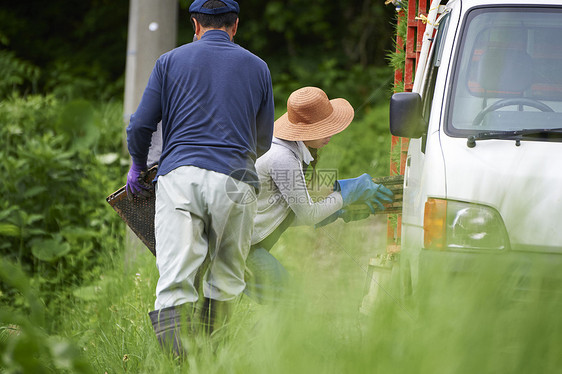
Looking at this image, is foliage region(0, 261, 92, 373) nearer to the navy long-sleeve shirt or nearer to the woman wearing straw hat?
the navy long-sleeve shirt

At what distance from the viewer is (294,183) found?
339cm

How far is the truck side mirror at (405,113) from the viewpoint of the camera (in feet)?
10.4

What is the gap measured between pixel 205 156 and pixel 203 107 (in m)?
0.23

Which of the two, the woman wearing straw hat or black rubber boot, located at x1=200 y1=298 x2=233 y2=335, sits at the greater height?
the woman wearing straw hat

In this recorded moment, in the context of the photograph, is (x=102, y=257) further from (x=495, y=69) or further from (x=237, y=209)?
(x=495, y=69)

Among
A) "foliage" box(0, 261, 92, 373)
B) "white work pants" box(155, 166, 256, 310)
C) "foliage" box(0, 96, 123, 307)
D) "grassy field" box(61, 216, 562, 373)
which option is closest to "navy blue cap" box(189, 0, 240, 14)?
"white work pants" box(155, 166, 256, 310)

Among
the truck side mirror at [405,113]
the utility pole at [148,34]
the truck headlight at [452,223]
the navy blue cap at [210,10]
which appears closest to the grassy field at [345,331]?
the truck headlight at [452,223]

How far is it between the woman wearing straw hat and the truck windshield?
0.71 meters

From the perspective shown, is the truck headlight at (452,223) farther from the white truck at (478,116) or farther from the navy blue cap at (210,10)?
the navy blue cap at (210,10)

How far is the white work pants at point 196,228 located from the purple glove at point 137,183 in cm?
25

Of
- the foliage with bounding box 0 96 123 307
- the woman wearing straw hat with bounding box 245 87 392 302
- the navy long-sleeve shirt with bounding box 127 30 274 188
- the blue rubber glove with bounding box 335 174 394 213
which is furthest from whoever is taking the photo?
the foliage with bounding box 0 96 123 307

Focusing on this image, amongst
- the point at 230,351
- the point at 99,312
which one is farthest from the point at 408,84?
the point at 230,351

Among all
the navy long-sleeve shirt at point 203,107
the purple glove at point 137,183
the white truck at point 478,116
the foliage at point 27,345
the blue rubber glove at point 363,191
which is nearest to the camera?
the foliage at point 27,345

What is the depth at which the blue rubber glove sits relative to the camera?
3.61m
